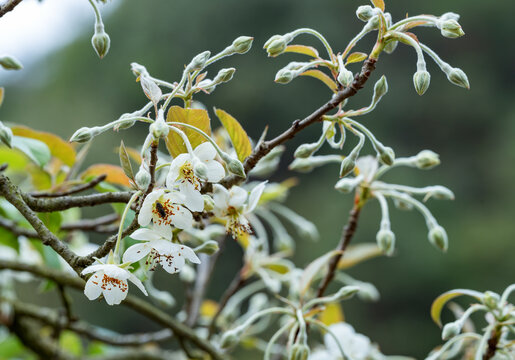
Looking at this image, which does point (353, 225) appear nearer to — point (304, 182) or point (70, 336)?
point (70, 336)

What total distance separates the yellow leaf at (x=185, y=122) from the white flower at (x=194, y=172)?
0.03 metres

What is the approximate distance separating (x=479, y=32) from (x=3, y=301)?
37.2ft

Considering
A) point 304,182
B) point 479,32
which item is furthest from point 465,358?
point 479,32

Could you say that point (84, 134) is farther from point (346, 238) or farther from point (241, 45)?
point (346, 238)

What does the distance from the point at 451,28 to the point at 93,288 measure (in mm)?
384

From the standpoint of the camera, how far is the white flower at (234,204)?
0.55 m

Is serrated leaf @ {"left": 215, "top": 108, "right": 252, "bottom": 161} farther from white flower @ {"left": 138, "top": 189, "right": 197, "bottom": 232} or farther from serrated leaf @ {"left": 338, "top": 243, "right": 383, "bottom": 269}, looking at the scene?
serrated leaf @ {"left": 338, "top": 243, "right": 383, "bottom": 269}

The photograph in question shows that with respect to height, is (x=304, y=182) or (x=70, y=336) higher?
(x=70, y=336)

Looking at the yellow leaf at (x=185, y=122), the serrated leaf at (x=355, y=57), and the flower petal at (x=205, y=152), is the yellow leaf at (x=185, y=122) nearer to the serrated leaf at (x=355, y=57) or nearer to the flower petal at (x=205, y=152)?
the flower petal at (x=205, y=152)

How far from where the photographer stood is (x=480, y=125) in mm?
10234

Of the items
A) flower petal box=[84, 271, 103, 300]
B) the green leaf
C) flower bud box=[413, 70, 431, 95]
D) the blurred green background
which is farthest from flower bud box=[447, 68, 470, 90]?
the blurred green background

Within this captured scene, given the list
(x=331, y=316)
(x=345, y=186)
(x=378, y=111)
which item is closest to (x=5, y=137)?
(x=345, y=186)

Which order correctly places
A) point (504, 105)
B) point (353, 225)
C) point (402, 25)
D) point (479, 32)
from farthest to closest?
point (479, 32)
point (504, 105)
point (353, 225)
point (402, 25)

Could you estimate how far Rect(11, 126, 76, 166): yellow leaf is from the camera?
30.6 inches
